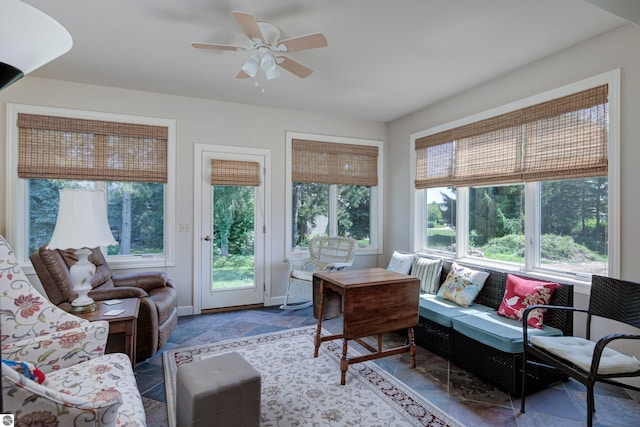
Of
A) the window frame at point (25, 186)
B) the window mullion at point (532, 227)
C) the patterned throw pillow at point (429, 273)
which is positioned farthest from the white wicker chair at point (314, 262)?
the window mullion at point (532, 227)

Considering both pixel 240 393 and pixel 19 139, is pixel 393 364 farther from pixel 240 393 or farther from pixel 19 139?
pixel 19 139

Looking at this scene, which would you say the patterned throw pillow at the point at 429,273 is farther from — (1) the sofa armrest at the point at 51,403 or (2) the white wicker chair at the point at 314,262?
(1) the sofa armrest at the point at 51,403

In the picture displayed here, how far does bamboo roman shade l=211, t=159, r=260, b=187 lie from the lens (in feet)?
13.0

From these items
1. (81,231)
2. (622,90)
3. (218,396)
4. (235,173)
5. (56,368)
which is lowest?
(218,396)

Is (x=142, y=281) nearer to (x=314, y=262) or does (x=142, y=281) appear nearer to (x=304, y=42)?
(x=314, y=262)

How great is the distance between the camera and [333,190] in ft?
15.4

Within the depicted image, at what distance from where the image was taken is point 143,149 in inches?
145

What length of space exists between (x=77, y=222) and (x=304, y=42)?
6.17ft

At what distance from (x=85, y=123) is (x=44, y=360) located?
8.59 ft

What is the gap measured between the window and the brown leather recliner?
172 centimetres

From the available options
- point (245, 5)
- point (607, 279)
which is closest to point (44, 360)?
point (245, 5)

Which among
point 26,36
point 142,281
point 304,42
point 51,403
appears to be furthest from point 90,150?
point 26,36

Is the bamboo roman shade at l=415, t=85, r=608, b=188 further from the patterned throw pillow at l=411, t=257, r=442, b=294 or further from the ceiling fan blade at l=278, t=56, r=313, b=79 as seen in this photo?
the ceiling fan blade at l=278, t=56, r=313, b=79

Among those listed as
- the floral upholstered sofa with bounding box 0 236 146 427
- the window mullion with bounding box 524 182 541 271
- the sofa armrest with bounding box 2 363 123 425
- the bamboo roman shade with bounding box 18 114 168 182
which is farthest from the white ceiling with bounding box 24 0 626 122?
the sofa armrest with bounding box 2 363 123 425
